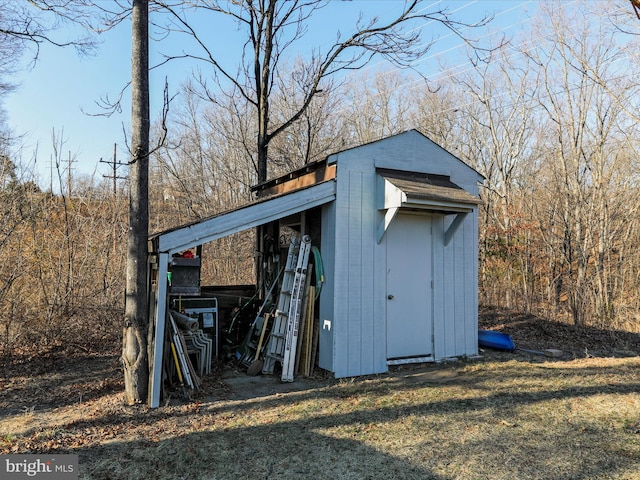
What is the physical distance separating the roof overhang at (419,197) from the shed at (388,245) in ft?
0.05

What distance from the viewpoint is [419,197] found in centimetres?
574

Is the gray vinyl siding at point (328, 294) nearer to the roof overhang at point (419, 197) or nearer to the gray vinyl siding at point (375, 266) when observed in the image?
the gray vinyl siding at point (375, 266)

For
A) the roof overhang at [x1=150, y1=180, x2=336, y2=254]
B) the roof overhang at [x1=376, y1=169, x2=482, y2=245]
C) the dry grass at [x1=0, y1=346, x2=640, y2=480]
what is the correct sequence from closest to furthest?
1. the dry grass at [x1=0, y1=346, x2=640, y2=480]
2. the roof overhang at [x1=150, y1=180, x2=336, y2=254]
3. the roof overhang at [x1=376, y1=169, x2=482, y2=245]

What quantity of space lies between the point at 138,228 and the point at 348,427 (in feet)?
10.2

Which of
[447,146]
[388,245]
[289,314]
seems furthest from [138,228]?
[447,146]

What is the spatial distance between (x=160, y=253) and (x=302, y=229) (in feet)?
8.20

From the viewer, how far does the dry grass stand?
330 cm

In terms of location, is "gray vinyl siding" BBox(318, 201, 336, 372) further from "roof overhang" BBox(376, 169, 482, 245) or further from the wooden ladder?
"roof overhang" BBox(376, 169, 482, 245)

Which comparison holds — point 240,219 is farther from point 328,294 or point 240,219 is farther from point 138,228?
point 328,294

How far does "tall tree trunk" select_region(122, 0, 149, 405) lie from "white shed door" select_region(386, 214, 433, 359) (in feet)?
11.0

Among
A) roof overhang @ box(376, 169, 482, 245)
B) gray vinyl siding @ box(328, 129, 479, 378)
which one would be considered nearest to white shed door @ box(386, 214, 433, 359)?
gray vinyl siding @ box(328, 129, 479, 378)

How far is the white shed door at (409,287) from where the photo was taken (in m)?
6.34

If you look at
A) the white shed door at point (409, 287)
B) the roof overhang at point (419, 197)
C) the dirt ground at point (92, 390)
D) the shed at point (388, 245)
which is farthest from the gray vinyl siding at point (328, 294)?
the white shed door at point (409, 287)

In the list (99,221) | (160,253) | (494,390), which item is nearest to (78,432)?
(160,253)
